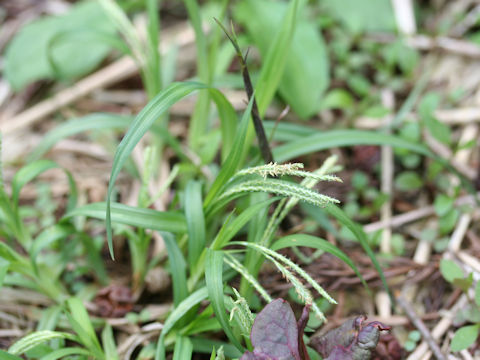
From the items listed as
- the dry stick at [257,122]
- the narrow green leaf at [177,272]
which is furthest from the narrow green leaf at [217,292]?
the dry stick at [257,122]

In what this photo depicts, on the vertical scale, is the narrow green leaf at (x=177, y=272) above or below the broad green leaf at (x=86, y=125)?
below

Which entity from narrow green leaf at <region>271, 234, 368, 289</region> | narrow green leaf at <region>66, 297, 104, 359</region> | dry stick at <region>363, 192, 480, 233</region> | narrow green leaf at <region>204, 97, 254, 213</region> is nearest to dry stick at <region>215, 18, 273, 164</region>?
narrow green leaf at <region>204, 97, 254, 213</region>

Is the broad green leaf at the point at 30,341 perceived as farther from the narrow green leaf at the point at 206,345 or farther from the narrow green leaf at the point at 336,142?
the narrow green leaf at the point at 336,142

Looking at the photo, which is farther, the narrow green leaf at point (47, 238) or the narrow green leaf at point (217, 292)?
the narrow green leaf at point (47, 238)

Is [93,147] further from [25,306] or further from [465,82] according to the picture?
[465,82]

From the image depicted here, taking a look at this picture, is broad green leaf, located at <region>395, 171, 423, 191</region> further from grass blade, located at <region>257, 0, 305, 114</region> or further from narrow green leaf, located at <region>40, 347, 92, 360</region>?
narrow green leaf, located at <region>40, 347, 92, 360</region>
